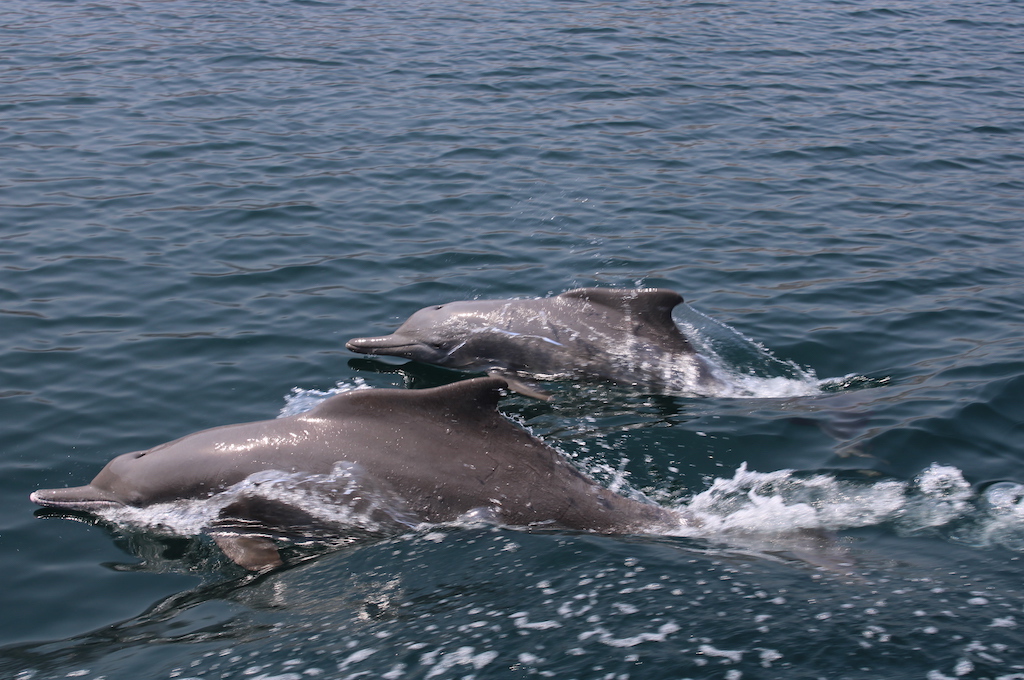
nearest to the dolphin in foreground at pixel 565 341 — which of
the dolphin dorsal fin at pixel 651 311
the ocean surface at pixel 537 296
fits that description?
the dolphin dorsal fin at pixel 651 311

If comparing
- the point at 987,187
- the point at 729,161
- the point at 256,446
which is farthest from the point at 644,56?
the point at 256,446

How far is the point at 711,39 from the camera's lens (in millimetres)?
23797

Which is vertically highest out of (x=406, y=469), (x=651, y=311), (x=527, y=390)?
(x=651, y=311)

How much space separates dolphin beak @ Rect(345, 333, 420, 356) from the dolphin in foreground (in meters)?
0.01

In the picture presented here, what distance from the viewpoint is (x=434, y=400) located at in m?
6.61

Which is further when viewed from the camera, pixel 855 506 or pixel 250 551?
pixel 855 506

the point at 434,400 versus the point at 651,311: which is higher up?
the point at 434,400

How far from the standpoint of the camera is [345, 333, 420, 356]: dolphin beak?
991 cm

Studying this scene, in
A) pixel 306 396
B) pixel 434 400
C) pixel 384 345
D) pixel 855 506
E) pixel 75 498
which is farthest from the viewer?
pixel 384 345

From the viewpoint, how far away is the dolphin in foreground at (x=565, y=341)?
9.52 m

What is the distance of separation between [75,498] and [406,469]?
2.51 metres

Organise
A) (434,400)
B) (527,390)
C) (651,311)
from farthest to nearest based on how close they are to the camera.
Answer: (651,311), (527,390), (434,400)

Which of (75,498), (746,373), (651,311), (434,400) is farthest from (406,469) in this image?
(746,373)

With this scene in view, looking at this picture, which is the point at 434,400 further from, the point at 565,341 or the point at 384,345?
the point at 384,345
